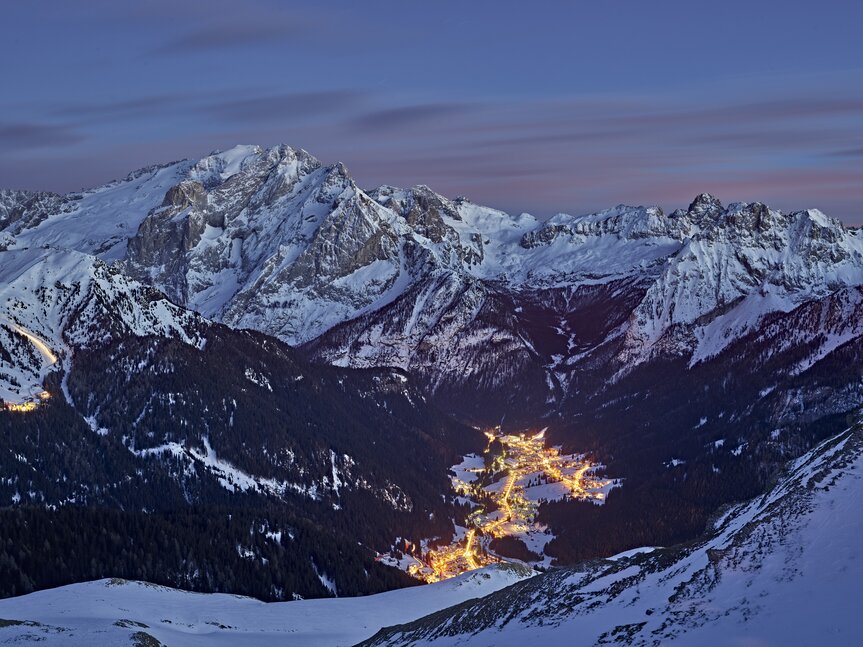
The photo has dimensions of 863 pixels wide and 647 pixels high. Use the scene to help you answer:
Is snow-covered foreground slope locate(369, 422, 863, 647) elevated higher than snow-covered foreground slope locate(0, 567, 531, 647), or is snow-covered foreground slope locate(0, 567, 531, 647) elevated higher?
snow-covered foreground slope locate(369, 422, 863, 647)

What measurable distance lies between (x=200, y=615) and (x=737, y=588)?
8274cm

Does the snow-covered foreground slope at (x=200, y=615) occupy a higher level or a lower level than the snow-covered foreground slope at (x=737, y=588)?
lower

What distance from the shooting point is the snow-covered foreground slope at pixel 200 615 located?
12238 cm

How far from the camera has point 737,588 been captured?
85.9 m

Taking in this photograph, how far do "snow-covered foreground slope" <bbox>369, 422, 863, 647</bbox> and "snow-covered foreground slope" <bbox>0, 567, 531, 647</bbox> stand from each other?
105ft

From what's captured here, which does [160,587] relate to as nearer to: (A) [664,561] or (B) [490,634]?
(B) [490,634]

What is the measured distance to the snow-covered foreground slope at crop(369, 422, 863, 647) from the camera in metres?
78.2

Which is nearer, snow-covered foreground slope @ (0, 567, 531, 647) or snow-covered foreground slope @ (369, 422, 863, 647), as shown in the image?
snow-covered foreground slope @ (369, 422, 863, 647)

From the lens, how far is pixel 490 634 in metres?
103

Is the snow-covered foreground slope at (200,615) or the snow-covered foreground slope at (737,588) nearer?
the snow-covered foreground slope at (737,588)

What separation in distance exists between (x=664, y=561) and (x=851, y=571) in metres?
22.5

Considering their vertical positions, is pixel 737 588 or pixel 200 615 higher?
pixel 737 588

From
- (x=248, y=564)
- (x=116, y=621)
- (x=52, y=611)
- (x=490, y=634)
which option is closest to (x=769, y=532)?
(x=490, y=634)

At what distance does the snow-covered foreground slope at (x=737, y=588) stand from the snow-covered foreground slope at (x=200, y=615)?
3202cm
